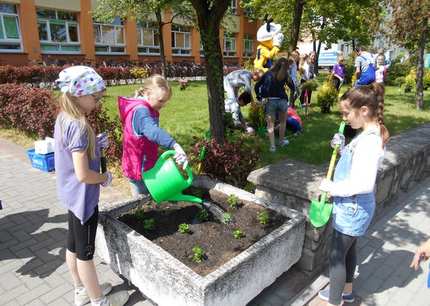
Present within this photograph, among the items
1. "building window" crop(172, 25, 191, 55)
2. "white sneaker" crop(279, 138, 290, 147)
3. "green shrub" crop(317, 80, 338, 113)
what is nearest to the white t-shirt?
"white sneaker" crop(279, 138, 290, 147)

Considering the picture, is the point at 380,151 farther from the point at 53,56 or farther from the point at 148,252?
the point at 53,56

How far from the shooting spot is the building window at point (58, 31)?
19.4 metres

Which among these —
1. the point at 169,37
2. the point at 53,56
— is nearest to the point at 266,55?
the point at 53,56

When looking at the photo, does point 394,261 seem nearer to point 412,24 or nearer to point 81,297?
point 81,297

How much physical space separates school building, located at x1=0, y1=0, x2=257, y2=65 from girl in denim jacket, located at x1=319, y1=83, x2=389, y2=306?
16.4 metres

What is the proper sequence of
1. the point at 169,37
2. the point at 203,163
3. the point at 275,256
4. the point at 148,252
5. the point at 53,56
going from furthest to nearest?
the point at 169,37 → the point at 53,56 → the point at 203,163 → the point at 275,256 → the point at 148,252

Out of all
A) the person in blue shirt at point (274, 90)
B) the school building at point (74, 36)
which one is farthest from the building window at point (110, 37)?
the person in blue shirt at point (274, 90)

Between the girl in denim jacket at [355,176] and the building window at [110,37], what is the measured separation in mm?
22144

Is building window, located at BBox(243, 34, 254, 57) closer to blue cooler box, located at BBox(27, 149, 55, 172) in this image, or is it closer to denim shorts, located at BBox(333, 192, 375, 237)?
blue cooler box, located at BBox(27, 149, 55, 172)

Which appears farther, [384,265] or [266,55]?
[266,55]

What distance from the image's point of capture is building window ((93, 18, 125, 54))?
2197 cm

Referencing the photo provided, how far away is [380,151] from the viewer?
2186 millimetres

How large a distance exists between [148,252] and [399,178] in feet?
12.0

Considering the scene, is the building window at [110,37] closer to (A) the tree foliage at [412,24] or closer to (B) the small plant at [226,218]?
(A) the tree foliage at [412,24]
